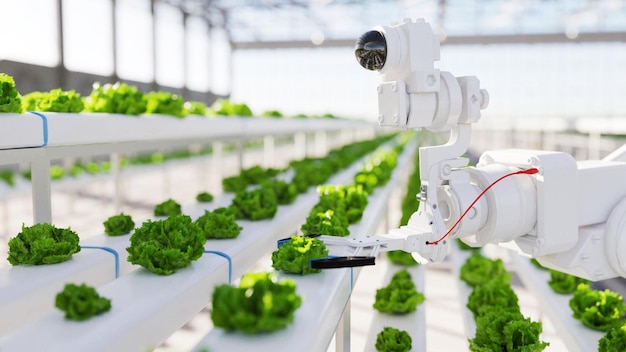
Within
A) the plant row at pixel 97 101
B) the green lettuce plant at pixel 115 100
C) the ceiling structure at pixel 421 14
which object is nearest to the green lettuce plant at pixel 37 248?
the plant row at pixel 97 101

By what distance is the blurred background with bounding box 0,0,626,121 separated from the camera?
984cm

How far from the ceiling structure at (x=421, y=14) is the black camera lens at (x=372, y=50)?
15078 mm

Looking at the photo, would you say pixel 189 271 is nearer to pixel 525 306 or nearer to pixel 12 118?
pixel 12 118

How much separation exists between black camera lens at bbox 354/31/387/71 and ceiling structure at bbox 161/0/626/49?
15078 millimetres

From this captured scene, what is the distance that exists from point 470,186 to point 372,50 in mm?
582

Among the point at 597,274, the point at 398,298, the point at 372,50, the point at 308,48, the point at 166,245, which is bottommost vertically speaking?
the point at 398,298

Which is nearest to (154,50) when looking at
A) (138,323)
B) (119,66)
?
(119,66)

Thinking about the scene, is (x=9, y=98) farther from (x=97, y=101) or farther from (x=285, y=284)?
(x=285, y=284)

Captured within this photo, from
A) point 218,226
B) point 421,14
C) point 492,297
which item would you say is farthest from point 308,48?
point 218,226

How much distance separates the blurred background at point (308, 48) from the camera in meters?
9.84

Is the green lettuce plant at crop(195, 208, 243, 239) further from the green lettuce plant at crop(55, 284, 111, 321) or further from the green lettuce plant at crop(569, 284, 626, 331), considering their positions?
the green lettuce plant at crop(569, 284, 626, 331)

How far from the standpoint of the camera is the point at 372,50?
1.83 meters

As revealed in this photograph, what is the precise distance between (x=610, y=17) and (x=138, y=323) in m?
21.3

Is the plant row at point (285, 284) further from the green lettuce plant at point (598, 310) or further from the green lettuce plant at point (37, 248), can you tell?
the green lettuce plant at point (598, 310)
